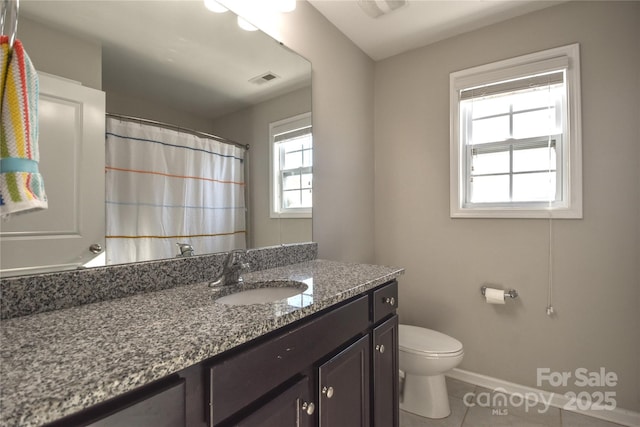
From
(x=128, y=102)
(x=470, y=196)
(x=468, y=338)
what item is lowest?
(x=468, y=338)

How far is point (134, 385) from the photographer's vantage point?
1.68 ft

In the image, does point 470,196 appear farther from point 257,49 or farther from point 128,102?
point 128,102

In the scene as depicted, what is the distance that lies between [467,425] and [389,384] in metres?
0.76

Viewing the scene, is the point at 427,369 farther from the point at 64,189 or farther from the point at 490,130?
the point at 64,189

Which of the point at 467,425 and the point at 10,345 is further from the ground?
the point at 10,345

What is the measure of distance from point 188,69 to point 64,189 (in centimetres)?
67

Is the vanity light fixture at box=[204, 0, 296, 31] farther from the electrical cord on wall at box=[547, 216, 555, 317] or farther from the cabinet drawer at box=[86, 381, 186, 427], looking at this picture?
the electrical cord on wall at box=[547, 216, 555, 317]

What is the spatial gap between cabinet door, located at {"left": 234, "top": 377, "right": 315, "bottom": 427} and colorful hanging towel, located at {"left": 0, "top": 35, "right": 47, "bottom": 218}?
633 mm

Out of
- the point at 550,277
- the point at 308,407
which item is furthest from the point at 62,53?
the point at 550,277

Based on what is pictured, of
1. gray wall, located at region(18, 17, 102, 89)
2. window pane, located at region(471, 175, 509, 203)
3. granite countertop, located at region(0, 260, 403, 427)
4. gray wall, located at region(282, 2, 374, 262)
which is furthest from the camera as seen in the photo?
window pane, located at region(471, 175, 509, 203)

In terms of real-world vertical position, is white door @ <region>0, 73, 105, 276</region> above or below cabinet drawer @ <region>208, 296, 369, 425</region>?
above

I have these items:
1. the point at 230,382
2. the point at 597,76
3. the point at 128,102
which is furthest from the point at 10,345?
the point at 597,76

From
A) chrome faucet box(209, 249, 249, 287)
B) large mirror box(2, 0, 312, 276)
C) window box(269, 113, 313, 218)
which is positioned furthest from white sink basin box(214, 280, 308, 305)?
window box(269, 113, 313, 218)

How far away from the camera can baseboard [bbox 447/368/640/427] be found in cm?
171
